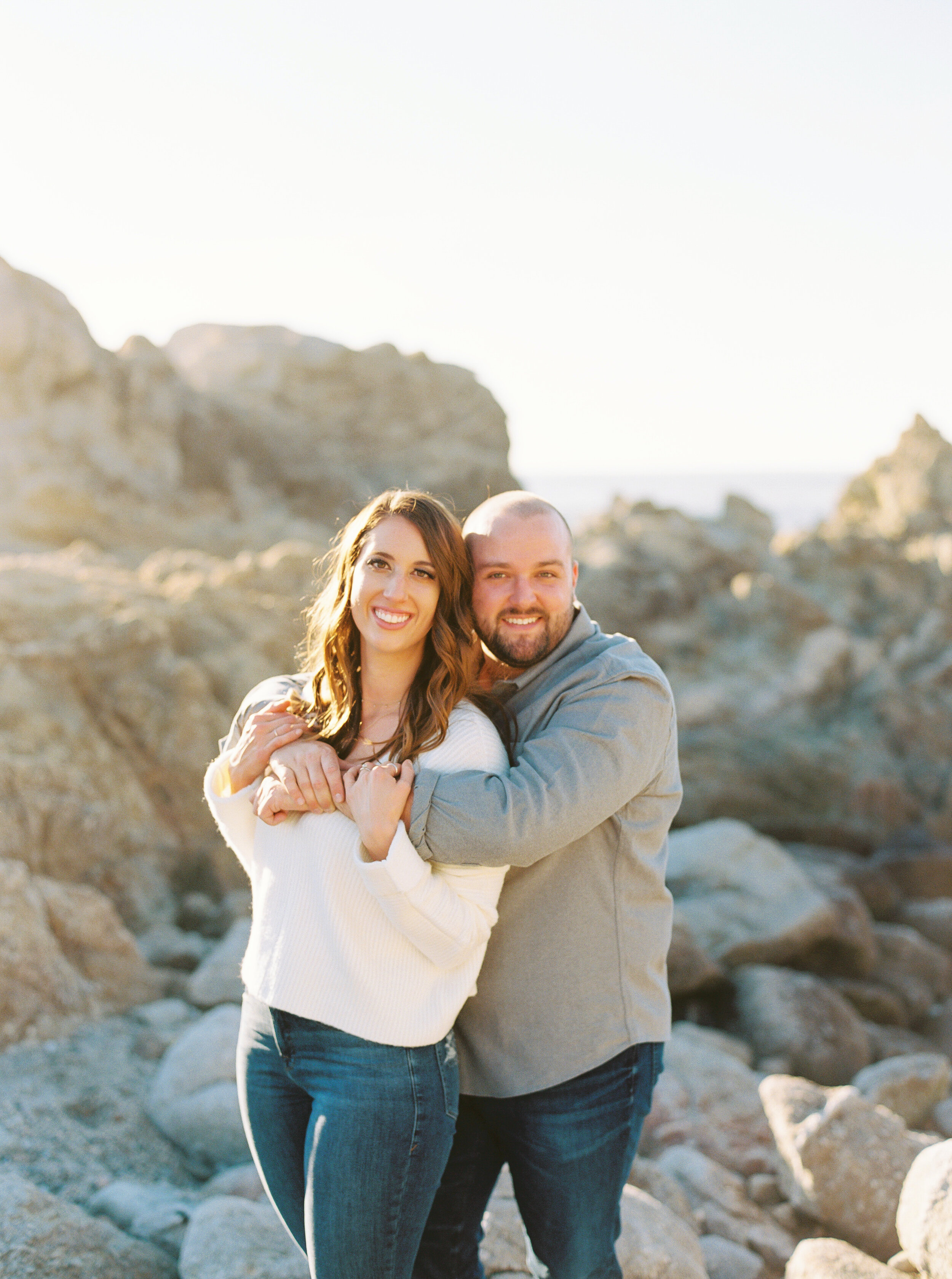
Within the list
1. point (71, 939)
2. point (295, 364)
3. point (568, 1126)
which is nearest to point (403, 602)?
point (568, 1126)

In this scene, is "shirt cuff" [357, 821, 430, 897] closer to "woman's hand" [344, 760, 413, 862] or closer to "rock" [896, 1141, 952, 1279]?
"woman's hand" [344, 760, 413, 862]

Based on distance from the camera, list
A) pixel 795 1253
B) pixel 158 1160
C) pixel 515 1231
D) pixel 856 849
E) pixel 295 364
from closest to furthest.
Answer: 1. pixel 515 1231
2. pixel 795 1253
3. pixel 158 1160
4. pixel 856 849
5. pixel 295 364

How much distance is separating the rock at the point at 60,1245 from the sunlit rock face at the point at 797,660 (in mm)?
9439

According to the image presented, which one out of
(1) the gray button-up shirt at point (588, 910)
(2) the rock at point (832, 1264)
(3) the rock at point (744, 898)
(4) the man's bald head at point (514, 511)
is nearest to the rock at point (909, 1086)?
(3) the rock at point (744, 898)

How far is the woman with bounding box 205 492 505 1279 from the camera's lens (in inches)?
94.0

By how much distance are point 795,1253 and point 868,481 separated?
20949 mm

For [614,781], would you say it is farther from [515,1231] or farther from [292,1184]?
[515,1231]

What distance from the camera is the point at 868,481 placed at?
2253cm

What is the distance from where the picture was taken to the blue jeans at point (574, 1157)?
2.72 metres

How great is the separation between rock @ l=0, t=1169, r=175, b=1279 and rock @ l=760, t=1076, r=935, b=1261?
2.91 m

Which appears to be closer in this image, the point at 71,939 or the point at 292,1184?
A: the point at 292,1184

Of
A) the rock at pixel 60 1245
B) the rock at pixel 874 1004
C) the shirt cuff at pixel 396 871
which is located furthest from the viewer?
the rock at pixel 874 1004

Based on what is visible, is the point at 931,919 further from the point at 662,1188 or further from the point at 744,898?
the point at 662,1188

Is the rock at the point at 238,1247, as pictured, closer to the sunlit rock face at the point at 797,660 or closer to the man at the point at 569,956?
the man at the point at 569,956
